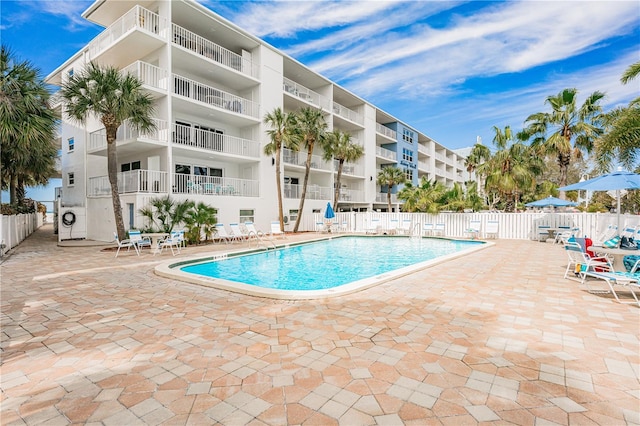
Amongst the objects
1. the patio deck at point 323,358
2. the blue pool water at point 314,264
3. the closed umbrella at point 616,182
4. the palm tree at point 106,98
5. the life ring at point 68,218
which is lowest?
the blue pool water at point 314,264

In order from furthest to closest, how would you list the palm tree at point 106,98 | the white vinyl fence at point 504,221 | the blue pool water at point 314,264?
1. the white vinyl fence at point 504,221
2. the palm tree at point 106,98
3. the blue pool water at point 314,264

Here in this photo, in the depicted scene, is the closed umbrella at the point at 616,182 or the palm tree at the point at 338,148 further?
Result: the palm tree at the point at 338,148

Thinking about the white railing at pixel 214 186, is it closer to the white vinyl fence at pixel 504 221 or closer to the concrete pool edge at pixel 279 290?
the white vinyl fence at pixel 504 221

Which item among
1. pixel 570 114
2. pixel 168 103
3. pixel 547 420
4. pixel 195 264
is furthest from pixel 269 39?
pixel 547 420

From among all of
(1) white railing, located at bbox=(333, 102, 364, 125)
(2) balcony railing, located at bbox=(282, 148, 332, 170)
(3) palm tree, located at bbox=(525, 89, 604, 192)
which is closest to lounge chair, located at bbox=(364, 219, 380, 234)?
(2) balcony railing, located at bbox=(282, 148, 332, 170)

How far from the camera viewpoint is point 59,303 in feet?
17.7

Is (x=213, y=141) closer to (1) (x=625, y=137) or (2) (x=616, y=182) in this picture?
(2) (x=616, y=182)

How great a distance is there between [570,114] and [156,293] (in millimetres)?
22244

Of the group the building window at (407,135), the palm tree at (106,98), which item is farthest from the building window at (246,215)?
the building window at (407,135)

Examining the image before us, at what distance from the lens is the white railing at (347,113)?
91.7 ft

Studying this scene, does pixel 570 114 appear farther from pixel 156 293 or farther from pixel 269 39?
pixel 156 293

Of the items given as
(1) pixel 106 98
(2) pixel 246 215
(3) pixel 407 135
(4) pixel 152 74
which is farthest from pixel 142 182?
(3) pixel 407 135

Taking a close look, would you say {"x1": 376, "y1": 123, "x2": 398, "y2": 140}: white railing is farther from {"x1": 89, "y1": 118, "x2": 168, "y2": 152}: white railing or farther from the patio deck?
the patio deck

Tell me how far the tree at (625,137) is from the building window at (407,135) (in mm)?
27319
